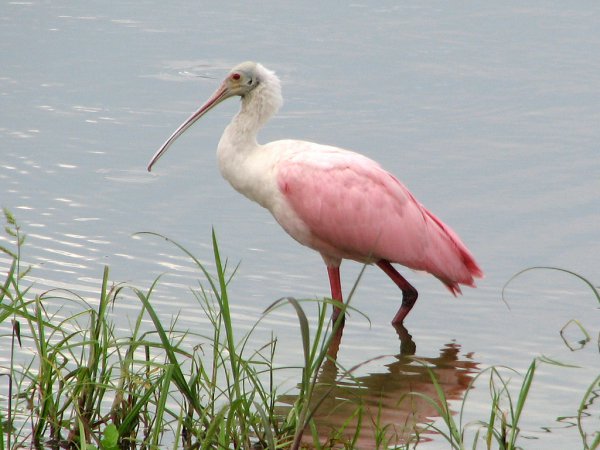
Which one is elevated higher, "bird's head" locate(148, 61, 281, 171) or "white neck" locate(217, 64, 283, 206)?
"bird's head" locate(148, 61, 281, 171)

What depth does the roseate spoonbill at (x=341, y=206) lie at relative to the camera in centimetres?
868

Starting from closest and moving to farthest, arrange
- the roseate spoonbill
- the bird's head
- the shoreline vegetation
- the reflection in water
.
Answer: the shoreline vegetation → the reflection in water → the roseate spoonbill → the bird's head

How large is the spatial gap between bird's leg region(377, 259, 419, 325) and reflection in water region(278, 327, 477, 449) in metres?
0.11

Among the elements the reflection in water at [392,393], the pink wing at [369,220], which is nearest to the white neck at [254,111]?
the pink wing at [369,220]

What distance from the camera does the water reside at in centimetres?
892

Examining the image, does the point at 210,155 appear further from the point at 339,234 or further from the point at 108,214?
the point at 339,234

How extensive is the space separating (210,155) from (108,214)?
1777 millimetres

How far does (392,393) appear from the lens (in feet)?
24.5

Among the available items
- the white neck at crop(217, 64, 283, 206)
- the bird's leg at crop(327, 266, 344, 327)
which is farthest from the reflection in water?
the white neck at crop(217, 64, 283, 206)

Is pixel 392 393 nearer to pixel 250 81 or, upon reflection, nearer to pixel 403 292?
pixel 403 292

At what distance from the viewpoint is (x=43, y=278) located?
30.2ft

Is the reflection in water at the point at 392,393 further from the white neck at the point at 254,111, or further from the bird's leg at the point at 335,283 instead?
the white neck at the point at 254,111

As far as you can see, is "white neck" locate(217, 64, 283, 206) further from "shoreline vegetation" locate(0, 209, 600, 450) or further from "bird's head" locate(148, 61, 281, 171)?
"shoreline vegetation" locate(0, 209, 600, 450)

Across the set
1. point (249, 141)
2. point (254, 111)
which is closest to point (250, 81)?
point (254, 111)
